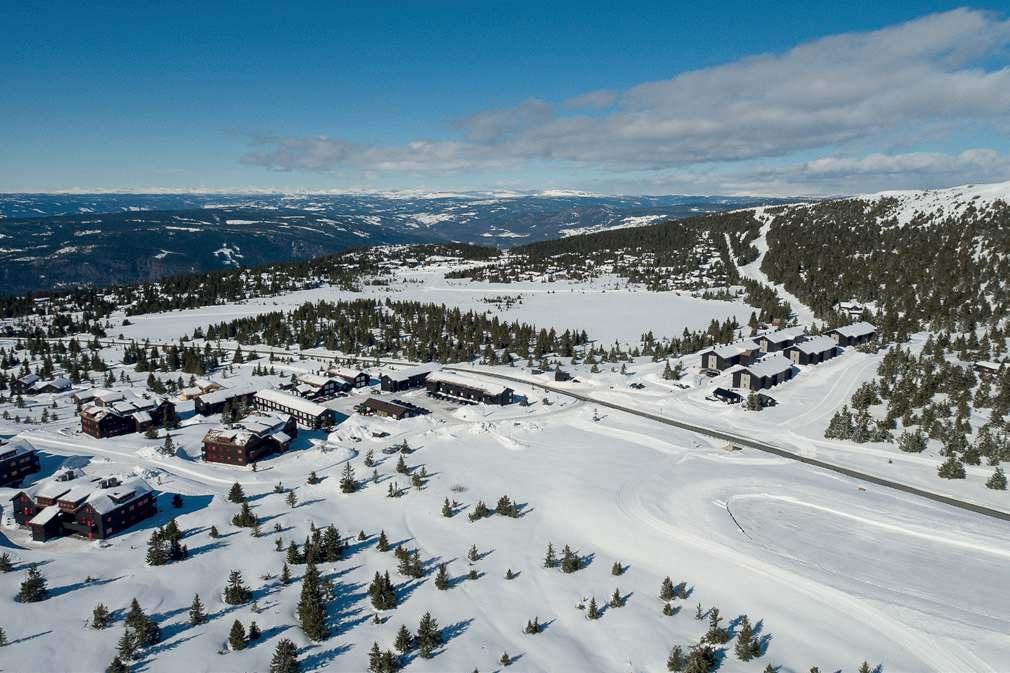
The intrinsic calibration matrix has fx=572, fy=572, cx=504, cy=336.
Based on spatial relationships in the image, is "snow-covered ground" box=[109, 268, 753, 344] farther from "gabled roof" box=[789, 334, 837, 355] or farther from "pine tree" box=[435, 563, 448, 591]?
"pine tree" box=[435, 563, 448, 591]

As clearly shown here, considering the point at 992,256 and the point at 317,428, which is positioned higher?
the point at 992,256

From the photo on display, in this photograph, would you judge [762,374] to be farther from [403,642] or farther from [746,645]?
[403,642]

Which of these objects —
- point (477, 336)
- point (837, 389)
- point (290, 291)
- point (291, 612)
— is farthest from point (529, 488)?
point (290, 291)

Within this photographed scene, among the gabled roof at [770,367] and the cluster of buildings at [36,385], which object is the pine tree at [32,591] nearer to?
the cluster of buildings at [36,385]

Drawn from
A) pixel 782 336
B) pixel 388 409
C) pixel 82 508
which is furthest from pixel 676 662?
pixel 782 336

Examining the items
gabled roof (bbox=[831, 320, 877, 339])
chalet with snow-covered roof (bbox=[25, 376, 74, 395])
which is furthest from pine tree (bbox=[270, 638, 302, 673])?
gabled roof (bbox=[831, 320, 877, 339])

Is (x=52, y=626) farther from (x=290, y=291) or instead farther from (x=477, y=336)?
(x=290, y=291)
